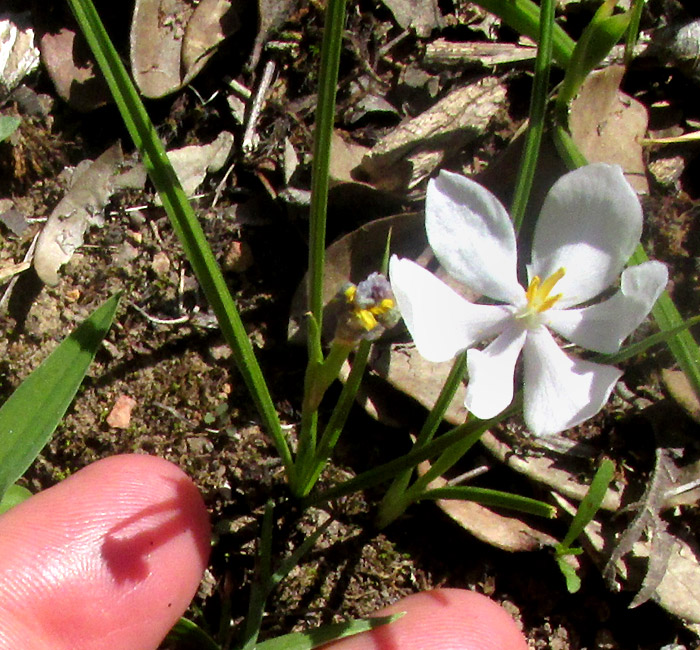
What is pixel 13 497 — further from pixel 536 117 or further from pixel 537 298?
pixel 536 117

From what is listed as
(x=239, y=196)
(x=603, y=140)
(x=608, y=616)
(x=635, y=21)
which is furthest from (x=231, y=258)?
(x=608, y=616)

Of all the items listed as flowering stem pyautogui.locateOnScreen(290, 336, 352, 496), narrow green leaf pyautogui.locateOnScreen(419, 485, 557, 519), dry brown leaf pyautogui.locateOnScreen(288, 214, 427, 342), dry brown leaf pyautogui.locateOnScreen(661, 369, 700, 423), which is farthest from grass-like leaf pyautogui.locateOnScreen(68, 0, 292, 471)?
dry brown leaf pyautogui.locateOnScreen(661, 369, 700, 423)

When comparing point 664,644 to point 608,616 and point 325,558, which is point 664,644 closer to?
point 608,616

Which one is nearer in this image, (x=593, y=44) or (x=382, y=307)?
(x=382, y=307)

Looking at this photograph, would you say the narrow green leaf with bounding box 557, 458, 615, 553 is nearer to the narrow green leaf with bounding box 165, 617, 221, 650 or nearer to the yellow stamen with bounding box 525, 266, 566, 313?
the yellow stamen with bounding box 525, 266, 566, 313

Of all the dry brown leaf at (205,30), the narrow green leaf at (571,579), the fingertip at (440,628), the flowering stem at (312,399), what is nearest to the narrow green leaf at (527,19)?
the dry brown leaf at (205,30)

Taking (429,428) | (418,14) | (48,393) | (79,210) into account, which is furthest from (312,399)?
(418,14)

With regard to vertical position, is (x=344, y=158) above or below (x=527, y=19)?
below
